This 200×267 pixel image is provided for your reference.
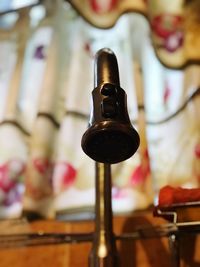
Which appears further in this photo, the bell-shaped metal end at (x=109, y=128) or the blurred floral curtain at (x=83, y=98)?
the blurred floral curtain at (x=83, y=98)

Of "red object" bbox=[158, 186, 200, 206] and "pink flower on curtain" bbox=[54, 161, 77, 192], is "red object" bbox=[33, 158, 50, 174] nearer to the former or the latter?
"pink flower on curtain" bbox=[54, 161, 77, 192]

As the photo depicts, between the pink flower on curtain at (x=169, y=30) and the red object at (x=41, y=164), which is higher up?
the pink flower on curtain at (x=169, y=30)

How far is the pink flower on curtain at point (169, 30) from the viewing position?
0.97 m

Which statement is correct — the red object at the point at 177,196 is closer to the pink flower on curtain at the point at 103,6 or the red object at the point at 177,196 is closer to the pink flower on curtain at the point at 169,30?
the pink flower on curtain at the point at 169,30

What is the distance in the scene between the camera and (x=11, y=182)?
33.2 inches

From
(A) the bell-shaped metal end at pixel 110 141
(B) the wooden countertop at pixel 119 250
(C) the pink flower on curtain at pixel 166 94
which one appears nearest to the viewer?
(A) the bell-shaped metal end at pixel 110 141

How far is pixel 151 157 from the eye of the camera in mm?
875

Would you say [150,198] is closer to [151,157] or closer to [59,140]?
[151,157]

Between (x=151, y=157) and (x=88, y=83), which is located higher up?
(x=88, y=83)

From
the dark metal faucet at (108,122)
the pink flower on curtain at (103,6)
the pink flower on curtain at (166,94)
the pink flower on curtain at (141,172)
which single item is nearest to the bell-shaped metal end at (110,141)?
the dark metal faucet at (108,122)

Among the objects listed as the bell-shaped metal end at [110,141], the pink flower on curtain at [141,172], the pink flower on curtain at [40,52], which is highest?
the pink flower on curtain at [40,52]

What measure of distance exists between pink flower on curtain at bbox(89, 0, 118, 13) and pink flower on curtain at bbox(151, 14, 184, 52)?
0.33 feet

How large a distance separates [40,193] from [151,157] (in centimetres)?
23

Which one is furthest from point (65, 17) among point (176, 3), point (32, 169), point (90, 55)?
point (32, 169)
